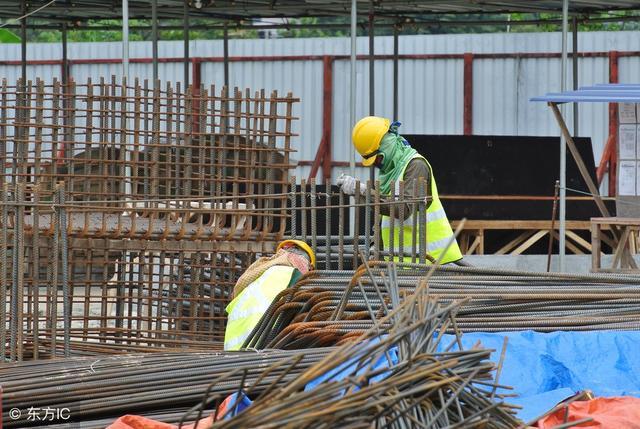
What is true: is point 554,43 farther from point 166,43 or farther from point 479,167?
point 166,43

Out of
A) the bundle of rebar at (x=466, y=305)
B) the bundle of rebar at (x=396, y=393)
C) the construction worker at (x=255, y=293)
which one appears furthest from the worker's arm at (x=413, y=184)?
the bundle of rebar at (x=396, y=393)

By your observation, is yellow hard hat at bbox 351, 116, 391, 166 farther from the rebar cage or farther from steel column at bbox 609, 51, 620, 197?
steel column at bbox 609, 51, 620, 197

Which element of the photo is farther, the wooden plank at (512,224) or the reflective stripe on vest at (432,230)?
the wooden plank at (512,224)

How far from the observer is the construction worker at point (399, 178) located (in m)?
8.99

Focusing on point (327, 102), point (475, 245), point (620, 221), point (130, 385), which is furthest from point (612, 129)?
point (130, 385)

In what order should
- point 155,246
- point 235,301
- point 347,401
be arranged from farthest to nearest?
point 155,246 → point 235,301 → point 347,401

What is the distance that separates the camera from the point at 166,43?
985 inches

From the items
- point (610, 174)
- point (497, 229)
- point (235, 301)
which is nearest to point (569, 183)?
point (497, 229)

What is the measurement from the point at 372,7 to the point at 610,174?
18.5 ft

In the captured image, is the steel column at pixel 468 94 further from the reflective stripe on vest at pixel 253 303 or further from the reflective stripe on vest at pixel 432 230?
the reflective stripe on vest at pixel 253 303

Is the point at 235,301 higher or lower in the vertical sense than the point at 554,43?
lower

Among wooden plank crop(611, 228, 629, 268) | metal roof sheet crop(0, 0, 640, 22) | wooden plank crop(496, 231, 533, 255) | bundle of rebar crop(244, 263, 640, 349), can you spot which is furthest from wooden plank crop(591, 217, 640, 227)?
bundle of rebar crop(244, 263, 640, 349)

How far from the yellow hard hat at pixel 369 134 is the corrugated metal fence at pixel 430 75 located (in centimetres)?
1356

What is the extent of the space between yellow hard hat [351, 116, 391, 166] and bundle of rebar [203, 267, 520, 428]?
414cm
